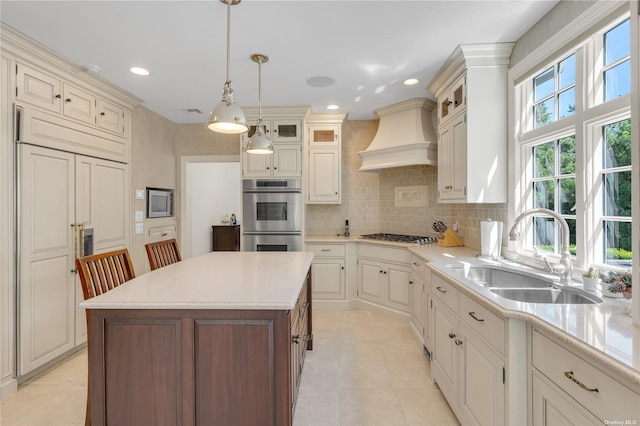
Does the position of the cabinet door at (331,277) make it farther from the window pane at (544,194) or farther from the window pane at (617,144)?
the window pane at (617,144)

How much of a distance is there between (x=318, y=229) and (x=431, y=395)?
2.76 metres

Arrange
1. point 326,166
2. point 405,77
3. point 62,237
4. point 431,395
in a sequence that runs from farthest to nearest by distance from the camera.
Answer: point 326,166
point 405,77
point 62,237
point 431,395

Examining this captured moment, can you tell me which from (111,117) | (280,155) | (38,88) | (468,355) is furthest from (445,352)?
(111,117)

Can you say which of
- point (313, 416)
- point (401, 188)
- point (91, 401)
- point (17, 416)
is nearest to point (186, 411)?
point (91, 401)

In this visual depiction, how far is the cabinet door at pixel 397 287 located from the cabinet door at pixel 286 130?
2048 millimetres

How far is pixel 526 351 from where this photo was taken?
130 cm

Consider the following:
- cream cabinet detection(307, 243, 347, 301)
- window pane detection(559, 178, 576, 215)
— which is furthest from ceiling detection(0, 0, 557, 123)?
cream cabinet detection(307, 243, 347, 301)

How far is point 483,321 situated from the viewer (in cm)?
153

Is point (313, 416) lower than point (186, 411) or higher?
lower

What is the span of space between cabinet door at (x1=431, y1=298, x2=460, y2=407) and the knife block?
3.44 feet

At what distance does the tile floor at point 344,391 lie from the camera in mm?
1974

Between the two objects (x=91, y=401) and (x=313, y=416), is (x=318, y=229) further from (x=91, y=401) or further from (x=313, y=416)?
(x=91, y=401)

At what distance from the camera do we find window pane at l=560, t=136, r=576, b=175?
2.00 meters

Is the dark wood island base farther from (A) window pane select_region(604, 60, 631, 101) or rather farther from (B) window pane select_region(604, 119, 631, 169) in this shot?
(A) window pane select_region(604, 60, 631, 101)
